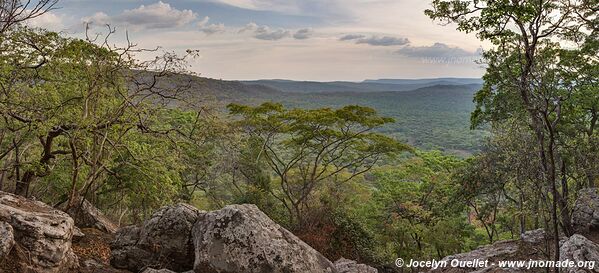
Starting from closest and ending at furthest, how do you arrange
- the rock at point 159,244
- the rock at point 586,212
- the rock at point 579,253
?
the rock at point 159,244, the rock at point 579,253, the rock at point 586,212

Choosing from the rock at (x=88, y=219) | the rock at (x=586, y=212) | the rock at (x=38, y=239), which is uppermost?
the rock at (x=38, y=239)

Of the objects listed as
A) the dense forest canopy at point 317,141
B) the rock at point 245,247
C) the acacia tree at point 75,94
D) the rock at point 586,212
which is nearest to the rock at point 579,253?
the dense forest canopy at point 317,141

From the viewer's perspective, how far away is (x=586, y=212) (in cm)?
1814

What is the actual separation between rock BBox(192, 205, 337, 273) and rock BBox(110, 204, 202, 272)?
0.59 metres

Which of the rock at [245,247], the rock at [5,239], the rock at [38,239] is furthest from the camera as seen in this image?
the rock at [245,247]

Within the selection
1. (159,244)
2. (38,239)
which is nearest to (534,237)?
(159,244)

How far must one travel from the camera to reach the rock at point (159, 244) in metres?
10.8

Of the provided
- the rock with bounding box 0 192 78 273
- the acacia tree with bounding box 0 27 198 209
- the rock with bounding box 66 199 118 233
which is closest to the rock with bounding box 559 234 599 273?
the acacia tree with bounding box 0 27 198 209

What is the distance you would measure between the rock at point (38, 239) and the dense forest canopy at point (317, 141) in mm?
2229

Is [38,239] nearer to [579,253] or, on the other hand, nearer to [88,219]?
Result: [88,219]

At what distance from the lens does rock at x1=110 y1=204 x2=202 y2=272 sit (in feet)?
35.5

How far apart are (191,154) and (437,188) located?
1753 centimetres

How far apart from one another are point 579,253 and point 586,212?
7.24m

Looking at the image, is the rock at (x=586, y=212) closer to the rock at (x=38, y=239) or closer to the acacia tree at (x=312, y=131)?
the acacia tree at (x=312, y=131)
